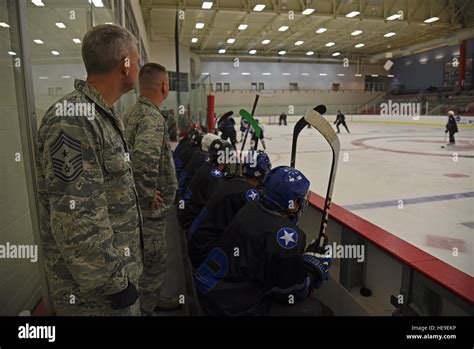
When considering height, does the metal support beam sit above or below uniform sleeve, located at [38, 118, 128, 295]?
above

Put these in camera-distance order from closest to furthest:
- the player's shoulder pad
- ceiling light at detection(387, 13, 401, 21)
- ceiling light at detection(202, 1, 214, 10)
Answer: the player's shoulder pad
ceiling light at detection(202, 1, 214, 10)
ceiling light at detection(387, 13, 401, 21)

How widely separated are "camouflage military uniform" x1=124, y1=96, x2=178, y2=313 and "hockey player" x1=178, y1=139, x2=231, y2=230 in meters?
0.66

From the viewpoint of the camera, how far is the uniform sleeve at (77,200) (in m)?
1.11

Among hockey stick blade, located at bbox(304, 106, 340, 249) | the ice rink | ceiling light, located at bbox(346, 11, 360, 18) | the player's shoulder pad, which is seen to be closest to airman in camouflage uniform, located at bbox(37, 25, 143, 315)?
the player's shoulder pad

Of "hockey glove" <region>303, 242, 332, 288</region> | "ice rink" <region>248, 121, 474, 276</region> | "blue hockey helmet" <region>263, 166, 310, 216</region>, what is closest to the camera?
"blue hockey helmet" <region>263, 166, 310, 216</region>

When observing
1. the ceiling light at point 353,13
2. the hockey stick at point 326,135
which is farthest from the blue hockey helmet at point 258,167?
the ceiling light at point 353,13

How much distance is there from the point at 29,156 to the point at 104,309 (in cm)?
84

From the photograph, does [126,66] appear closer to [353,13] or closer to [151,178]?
[151,178]

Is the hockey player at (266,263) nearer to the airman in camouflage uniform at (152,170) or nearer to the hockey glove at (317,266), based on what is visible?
the hockey glove at (317,266)

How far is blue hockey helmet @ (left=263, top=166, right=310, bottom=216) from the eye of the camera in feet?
5.44

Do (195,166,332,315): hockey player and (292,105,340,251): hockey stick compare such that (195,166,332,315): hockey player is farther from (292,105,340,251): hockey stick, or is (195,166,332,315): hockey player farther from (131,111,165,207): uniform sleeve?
(131,111,165,207): uniform sleeve

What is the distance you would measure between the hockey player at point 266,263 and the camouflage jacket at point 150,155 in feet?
2.48

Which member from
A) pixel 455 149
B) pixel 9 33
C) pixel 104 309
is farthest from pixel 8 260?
pixel 455 149

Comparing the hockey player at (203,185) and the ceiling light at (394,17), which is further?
the ceiling light at (394,17)
